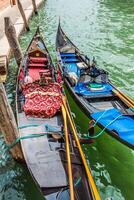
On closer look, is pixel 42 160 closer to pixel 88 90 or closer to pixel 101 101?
pixel 101 101

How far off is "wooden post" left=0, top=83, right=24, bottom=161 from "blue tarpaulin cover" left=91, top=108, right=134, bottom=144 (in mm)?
1810

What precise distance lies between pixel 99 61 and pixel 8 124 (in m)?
7.46

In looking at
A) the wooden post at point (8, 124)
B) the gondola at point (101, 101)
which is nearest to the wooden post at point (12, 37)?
the gondola at point (101, 101)

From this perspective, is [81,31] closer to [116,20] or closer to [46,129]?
[116,20]

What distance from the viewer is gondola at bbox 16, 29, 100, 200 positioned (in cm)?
517

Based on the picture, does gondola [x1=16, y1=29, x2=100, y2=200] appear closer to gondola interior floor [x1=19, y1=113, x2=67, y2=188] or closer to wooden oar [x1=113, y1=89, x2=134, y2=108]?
gondola interior floor [x1=19, y1=113, x2=67, y2=188]

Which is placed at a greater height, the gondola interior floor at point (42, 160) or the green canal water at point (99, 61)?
the gondola interior floor at point (42, 160)

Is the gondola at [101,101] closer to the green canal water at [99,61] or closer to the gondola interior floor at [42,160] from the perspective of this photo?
the green canal water at [99,61]

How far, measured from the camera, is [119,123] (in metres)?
6.79

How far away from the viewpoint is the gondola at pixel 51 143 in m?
5.17

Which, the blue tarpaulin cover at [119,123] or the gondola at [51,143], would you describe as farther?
the blue tarpaulin cover at [119,123]

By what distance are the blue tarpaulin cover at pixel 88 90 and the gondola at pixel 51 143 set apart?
1.65 ft

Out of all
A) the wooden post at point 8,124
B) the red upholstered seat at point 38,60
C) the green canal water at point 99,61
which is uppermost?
the wooden post at point 8,124

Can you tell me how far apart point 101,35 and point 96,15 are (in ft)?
16.0
